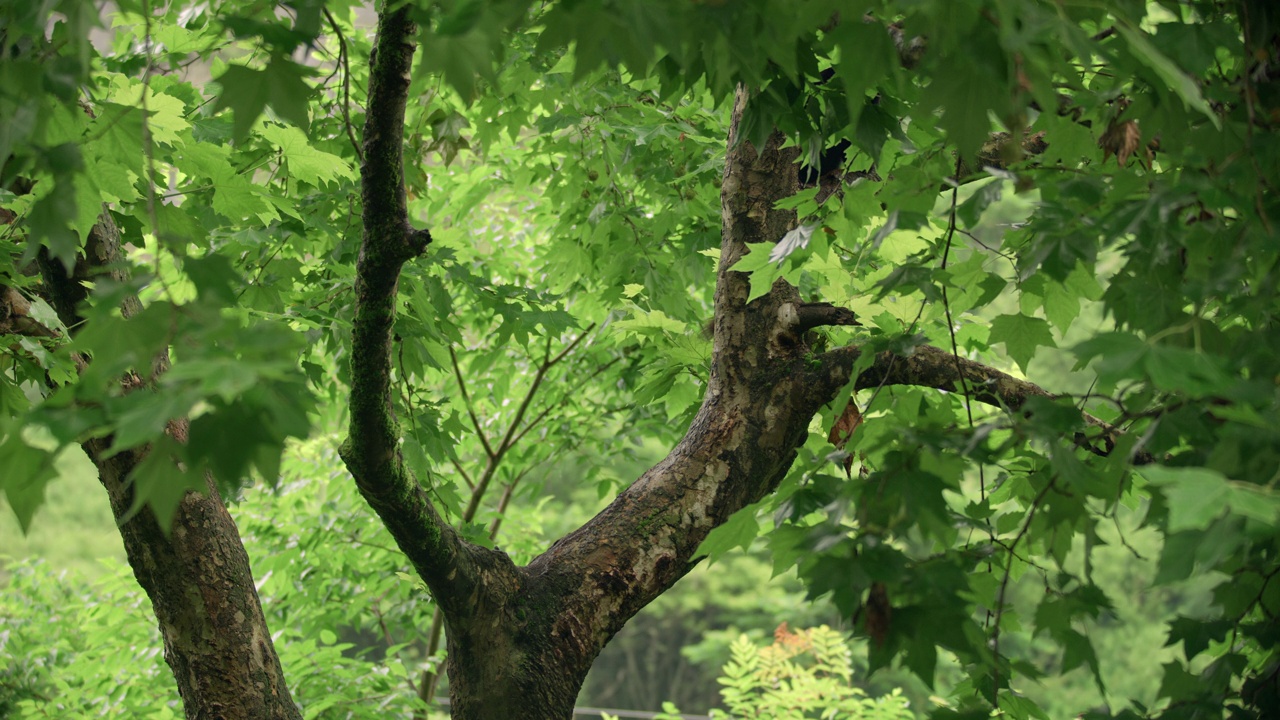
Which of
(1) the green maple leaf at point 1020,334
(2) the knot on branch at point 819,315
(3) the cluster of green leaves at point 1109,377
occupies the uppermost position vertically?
(2) the knot on branch at point 819,315

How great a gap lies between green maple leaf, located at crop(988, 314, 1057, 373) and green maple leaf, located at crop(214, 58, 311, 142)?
1194mm

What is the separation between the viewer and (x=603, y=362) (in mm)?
3732

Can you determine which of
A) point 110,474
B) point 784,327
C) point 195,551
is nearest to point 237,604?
point 195,551

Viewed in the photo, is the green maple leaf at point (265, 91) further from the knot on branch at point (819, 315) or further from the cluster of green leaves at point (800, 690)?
the cluster of green leaves at point (800, 690)

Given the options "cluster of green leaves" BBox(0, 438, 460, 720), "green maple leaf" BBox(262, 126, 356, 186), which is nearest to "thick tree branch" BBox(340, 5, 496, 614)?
"green maple leaf" BBox(262, 126, 356, 186)

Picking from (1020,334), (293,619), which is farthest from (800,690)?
(1020,334)

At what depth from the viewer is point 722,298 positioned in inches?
86.6

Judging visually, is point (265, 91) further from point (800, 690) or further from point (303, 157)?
point (800, 690)

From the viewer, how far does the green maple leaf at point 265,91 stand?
104 centimetres

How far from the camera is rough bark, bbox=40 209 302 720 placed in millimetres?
1818

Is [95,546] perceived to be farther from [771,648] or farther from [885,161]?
[885,161]

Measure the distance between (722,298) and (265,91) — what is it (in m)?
1.30

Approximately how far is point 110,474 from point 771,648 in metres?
3.47

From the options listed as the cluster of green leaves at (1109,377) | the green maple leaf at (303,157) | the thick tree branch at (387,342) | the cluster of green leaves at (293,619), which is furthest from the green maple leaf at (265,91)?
the cluster of green leaves at (293,619)
